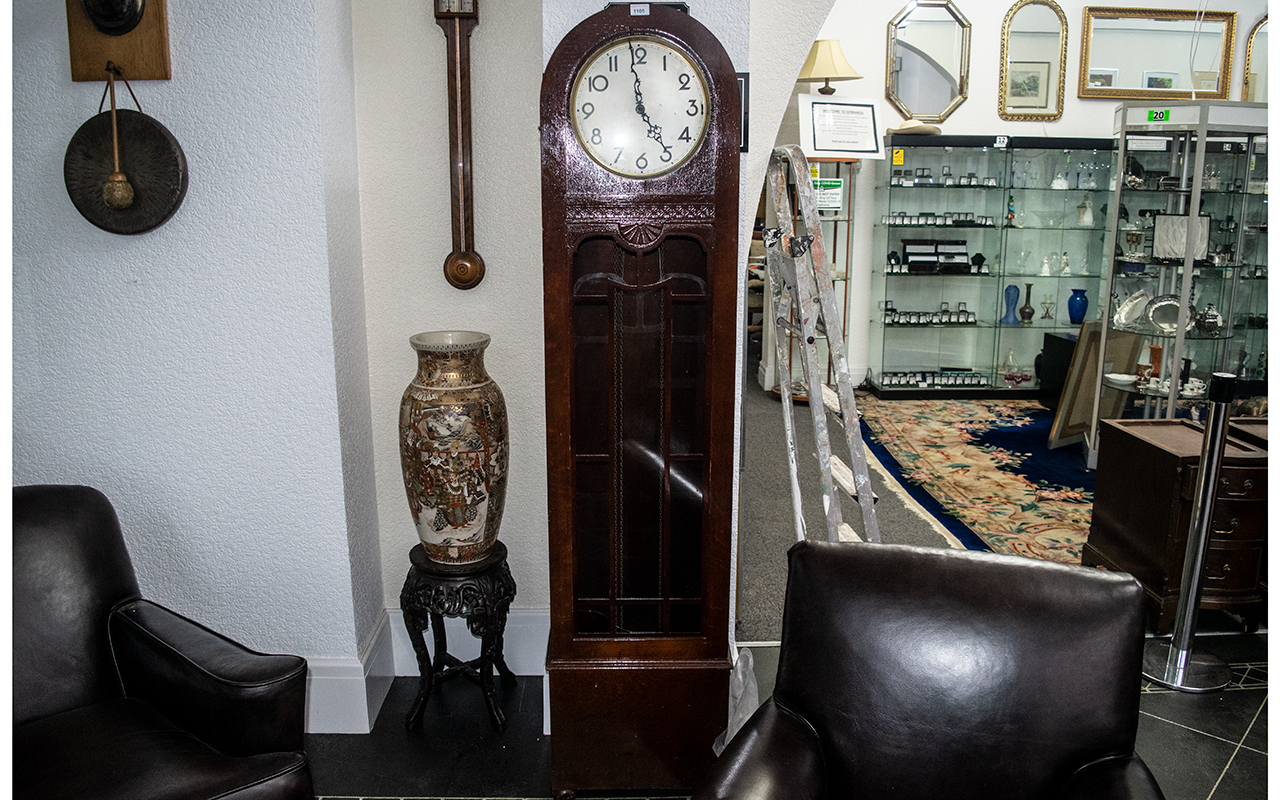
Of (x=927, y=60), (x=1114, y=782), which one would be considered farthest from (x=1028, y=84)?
(x=1114, y=782)

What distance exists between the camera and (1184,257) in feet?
14.9

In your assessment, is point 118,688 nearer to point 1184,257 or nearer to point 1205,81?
point 1184,257

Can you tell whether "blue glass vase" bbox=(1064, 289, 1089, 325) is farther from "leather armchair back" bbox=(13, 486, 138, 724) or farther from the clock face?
"leather armchair back" bbox=(13, 486, 138, 724)

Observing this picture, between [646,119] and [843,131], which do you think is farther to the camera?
[843,131]

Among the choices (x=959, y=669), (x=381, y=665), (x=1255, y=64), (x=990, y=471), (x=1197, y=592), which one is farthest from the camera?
(x=1255, y=64)

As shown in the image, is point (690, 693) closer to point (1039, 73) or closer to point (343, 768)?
point (343, 768)

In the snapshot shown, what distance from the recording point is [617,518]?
227 cm

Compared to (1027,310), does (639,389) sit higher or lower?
lower

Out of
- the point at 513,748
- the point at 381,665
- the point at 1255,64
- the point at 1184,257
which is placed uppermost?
the point at 1255,64

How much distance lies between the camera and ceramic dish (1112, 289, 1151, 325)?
16.1ft

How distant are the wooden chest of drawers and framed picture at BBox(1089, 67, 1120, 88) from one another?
14.5 feet

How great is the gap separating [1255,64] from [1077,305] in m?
2.22

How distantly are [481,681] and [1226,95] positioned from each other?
7.19 meters

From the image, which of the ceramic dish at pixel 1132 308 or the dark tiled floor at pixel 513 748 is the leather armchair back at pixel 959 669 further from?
the ceramic dish at pixel 1132 308
